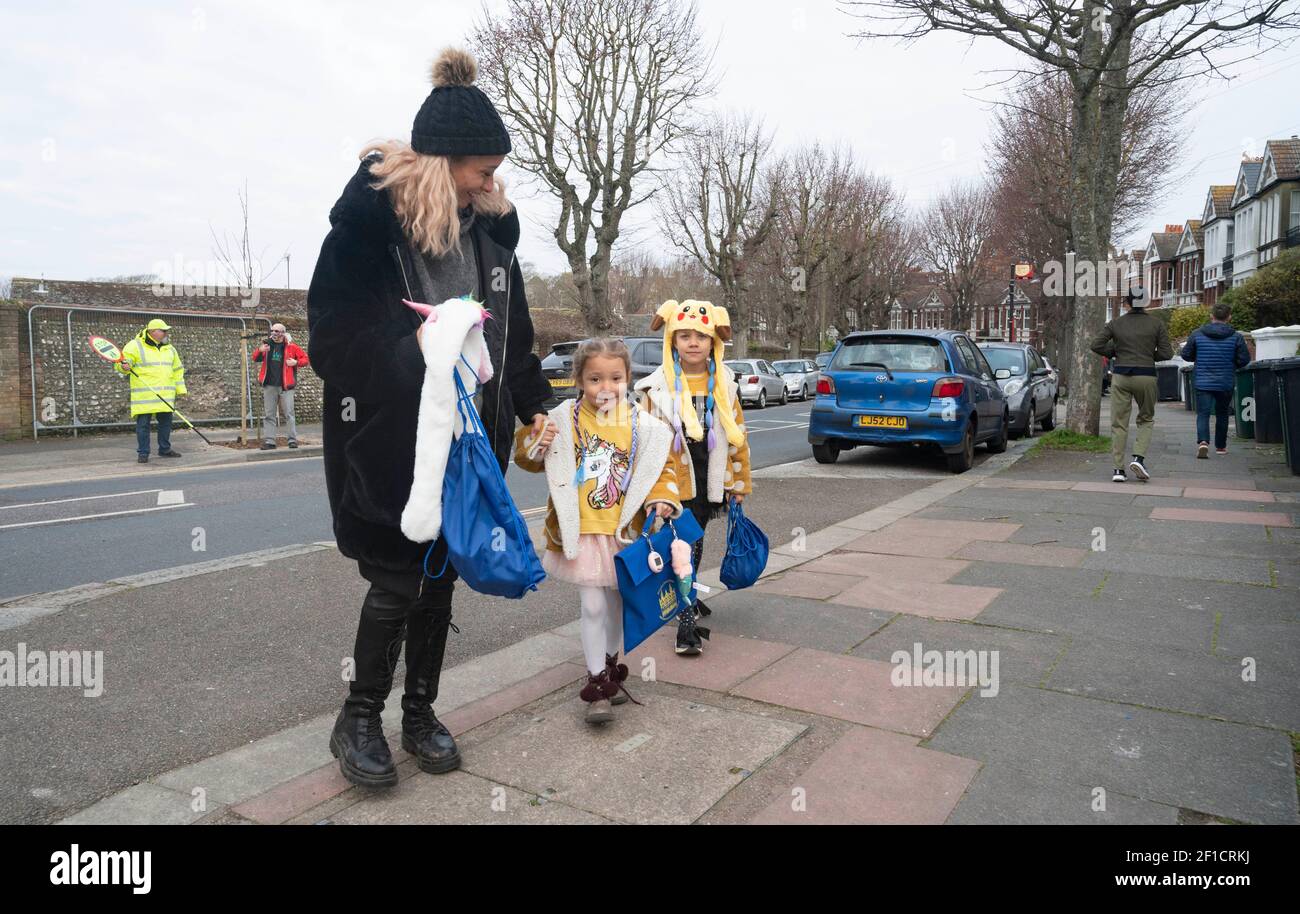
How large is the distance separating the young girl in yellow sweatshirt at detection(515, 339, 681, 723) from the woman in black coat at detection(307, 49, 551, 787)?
47 centimetres

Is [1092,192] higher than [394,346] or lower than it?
higher

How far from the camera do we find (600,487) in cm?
357

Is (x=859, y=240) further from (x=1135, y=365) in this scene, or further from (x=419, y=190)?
(x=419, y=190)

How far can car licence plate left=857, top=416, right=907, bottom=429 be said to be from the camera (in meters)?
11.3

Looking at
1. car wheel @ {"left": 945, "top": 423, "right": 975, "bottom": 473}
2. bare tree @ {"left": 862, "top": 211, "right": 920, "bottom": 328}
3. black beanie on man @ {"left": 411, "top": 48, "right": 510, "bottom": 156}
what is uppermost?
bare tree @ {"left": 862, "top": 211, "right": 920, "bottom": 328}

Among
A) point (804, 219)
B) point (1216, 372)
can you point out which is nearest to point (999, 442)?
point (1216, 372)

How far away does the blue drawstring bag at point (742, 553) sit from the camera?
449 cm

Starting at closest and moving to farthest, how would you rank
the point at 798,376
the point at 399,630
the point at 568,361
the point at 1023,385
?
the point at 399,630, the point at 1023,385, the point at 568,361, the point at 798,376

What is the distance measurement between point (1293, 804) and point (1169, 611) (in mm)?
2326

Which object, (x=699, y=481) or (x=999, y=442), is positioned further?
(x=999, y=442)

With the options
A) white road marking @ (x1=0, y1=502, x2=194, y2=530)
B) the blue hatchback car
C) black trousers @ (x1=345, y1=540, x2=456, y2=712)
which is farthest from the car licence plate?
A: black trousers @ (x1=345, y1=540, x2=456, y2=712)

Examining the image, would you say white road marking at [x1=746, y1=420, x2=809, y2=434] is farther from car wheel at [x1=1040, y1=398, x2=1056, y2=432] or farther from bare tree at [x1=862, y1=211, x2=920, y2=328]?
bare tree at [x1=862, y1=211, x2=920, y2=328]

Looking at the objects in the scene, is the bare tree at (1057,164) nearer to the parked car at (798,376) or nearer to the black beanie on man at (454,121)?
the parked car at (798,376)

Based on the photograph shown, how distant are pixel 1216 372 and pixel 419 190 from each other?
12.6 meters
